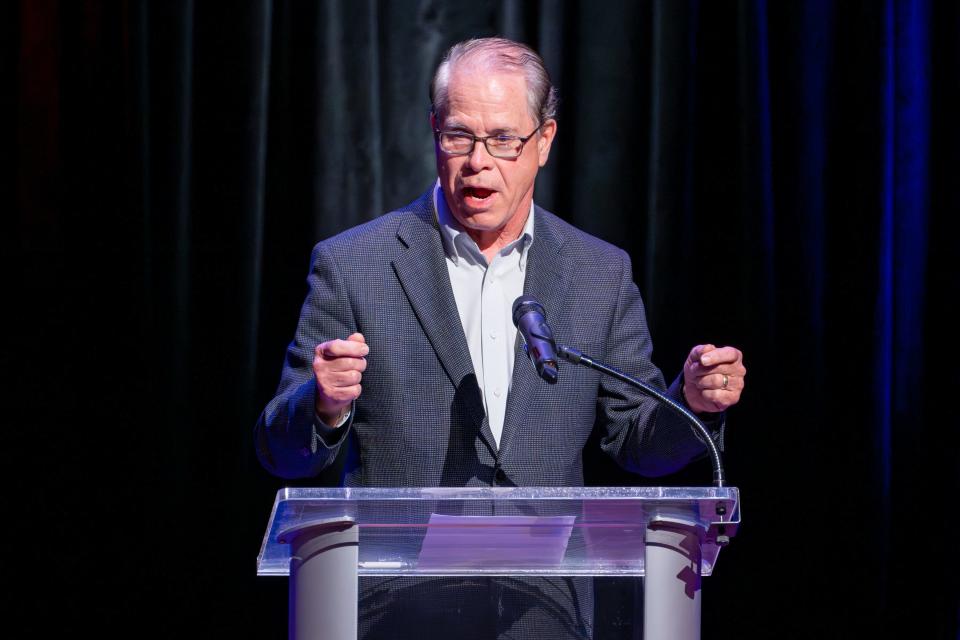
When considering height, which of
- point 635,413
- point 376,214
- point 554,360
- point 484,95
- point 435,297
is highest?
point 484,95

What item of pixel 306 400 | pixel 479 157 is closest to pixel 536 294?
pixel 479 157

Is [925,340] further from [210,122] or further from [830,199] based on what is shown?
[210,122]

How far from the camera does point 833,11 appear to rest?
10.1ft

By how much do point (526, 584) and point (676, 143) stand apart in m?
1.86

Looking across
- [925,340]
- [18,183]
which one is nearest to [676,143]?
[925,340]

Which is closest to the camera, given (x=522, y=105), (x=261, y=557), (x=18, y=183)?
(x=261, y=557)

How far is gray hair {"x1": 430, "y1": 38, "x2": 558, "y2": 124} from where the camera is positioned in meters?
2.23

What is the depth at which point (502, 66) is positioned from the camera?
7.32 ft

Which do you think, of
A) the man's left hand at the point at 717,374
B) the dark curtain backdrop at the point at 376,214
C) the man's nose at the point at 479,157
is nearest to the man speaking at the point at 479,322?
the man's nose at the point at 479,157

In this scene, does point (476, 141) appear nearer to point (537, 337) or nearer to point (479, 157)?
point (479, 157)

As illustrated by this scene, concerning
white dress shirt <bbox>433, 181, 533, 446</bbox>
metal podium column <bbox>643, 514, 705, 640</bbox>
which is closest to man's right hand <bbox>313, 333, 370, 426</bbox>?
metal podium column <bbox>643, 514, 705, 640</bbox>

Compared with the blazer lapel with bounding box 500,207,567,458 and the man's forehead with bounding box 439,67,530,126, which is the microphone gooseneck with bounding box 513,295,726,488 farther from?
the man's forehead with bounding box 439,67,530,126

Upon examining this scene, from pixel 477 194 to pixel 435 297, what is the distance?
0.75ft

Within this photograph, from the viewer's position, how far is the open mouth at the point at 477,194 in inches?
87.2
